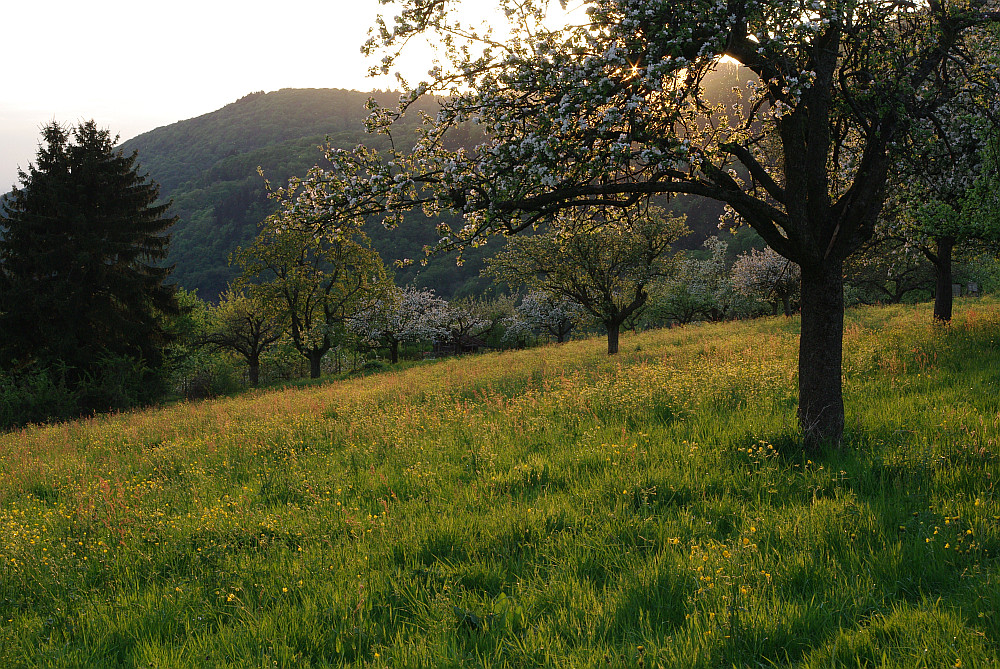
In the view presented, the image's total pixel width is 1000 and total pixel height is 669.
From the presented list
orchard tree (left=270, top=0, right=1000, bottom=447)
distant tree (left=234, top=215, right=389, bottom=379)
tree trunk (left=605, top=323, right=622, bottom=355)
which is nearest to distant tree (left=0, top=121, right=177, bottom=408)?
distant tree (left=234, top=215, right=389, bottom=379)

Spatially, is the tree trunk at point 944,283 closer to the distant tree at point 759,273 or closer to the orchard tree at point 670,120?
the orchard tree at point 670,120

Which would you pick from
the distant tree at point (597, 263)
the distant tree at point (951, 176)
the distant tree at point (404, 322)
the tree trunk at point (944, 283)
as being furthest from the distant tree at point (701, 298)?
the distant tree at point (951, 176)

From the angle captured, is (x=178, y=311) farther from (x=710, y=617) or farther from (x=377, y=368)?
(x=710, y=617)

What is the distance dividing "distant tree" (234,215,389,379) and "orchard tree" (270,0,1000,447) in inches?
1012

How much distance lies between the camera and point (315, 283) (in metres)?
33.1

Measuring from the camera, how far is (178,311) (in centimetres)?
3178

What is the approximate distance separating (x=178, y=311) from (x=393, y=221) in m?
31.1

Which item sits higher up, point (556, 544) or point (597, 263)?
point (597, 263)

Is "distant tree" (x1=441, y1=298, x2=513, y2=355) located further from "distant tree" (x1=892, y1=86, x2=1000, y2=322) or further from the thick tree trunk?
the thick tree trunk

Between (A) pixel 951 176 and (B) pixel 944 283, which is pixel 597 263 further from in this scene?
(A) pixel 951 176

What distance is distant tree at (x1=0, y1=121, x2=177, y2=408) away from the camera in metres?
26.1

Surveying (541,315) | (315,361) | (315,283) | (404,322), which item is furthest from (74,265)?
(541,315)

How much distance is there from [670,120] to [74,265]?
105 ft

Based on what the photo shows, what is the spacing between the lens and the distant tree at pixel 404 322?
39.6 meters
